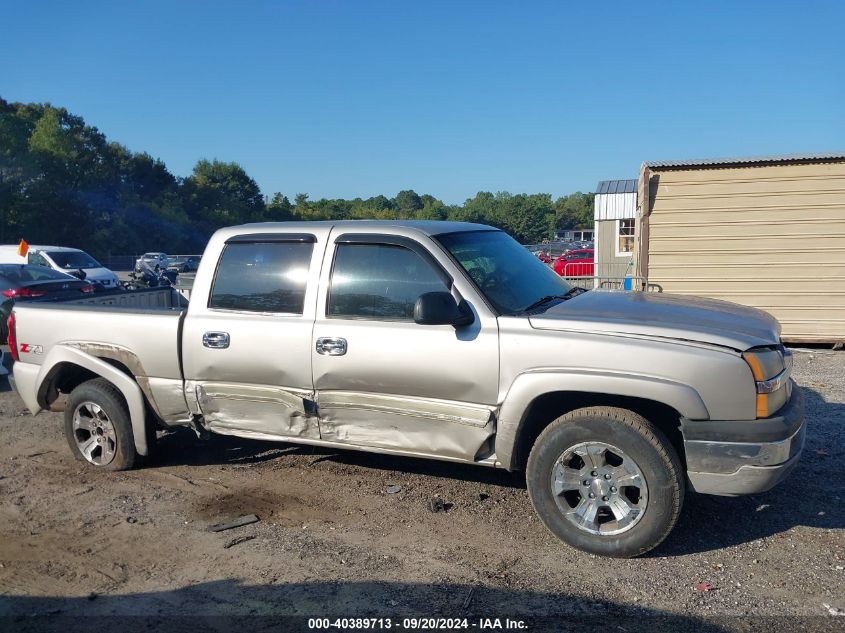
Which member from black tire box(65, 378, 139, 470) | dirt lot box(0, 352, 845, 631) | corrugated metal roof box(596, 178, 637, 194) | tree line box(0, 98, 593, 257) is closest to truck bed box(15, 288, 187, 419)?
black tire box(65, 378, 139, 470)

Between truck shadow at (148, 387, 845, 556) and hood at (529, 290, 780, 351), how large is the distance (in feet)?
3.90

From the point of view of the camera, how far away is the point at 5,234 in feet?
162

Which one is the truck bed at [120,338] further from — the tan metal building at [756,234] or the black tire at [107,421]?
the tan metal building at [756,234]

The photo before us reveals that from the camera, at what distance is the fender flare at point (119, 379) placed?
5.53 meters

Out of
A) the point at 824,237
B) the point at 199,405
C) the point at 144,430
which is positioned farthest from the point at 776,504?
the point at 824,237

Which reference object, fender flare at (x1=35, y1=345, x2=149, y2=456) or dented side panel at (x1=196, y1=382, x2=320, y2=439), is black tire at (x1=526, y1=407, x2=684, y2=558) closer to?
dented side panel at (x1=196, y1=382, x2=320, y2=439)

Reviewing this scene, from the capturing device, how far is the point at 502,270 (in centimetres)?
501

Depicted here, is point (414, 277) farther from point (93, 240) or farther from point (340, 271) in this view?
point (93, 240)

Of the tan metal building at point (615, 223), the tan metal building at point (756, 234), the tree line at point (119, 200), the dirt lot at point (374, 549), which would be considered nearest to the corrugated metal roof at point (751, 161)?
the tan metal building at point (756, 234)

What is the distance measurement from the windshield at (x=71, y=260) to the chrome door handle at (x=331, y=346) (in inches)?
739

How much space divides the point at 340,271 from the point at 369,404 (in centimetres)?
91

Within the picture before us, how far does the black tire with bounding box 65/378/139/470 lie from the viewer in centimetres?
567

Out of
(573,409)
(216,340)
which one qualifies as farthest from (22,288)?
(573,409)

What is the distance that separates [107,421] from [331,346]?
2235 mm
